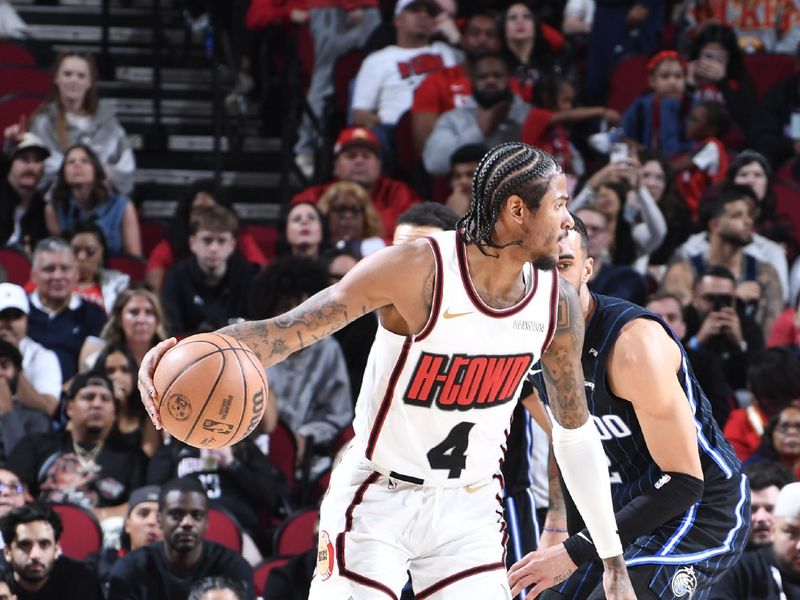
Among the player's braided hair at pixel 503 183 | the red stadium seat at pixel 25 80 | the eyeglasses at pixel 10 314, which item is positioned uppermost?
the red stadium seat at pixel 25 80

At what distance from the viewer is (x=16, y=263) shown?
8.84m

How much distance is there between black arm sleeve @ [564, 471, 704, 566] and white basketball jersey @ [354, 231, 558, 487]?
0.41 meters

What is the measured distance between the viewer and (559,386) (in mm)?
4051

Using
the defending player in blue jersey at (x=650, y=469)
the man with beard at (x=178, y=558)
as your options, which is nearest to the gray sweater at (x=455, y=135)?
the man with beard at (x=178, y=558)

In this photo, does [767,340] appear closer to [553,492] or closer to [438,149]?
[438,149]

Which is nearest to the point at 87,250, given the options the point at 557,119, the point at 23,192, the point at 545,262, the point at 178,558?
the point at 23,192

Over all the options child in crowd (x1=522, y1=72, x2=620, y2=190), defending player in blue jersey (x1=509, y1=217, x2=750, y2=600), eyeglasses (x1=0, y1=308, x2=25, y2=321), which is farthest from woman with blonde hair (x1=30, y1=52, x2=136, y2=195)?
defending player in blue jersey (x1=509, y1=217, x2=750, y2=600)

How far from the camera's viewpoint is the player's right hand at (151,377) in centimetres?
361

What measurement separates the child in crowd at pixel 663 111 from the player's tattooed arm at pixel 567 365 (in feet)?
21.1

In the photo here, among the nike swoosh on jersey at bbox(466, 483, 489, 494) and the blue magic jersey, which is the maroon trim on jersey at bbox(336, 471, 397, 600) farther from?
the blue magic jersey

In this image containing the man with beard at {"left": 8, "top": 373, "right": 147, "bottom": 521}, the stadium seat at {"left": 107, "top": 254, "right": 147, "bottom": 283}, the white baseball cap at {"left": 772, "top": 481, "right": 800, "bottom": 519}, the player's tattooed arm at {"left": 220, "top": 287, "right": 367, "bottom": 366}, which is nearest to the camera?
the player's tattooed arm at {"left": 220, "top": 287, "right": 367, "bottom": 366}

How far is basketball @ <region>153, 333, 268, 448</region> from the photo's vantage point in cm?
358

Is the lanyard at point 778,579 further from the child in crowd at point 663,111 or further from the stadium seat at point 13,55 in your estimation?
the stadium seat at point 13,55

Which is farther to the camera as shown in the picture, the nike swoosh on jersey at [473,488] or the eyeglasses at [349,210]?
the eyeglasses at [349,210]
